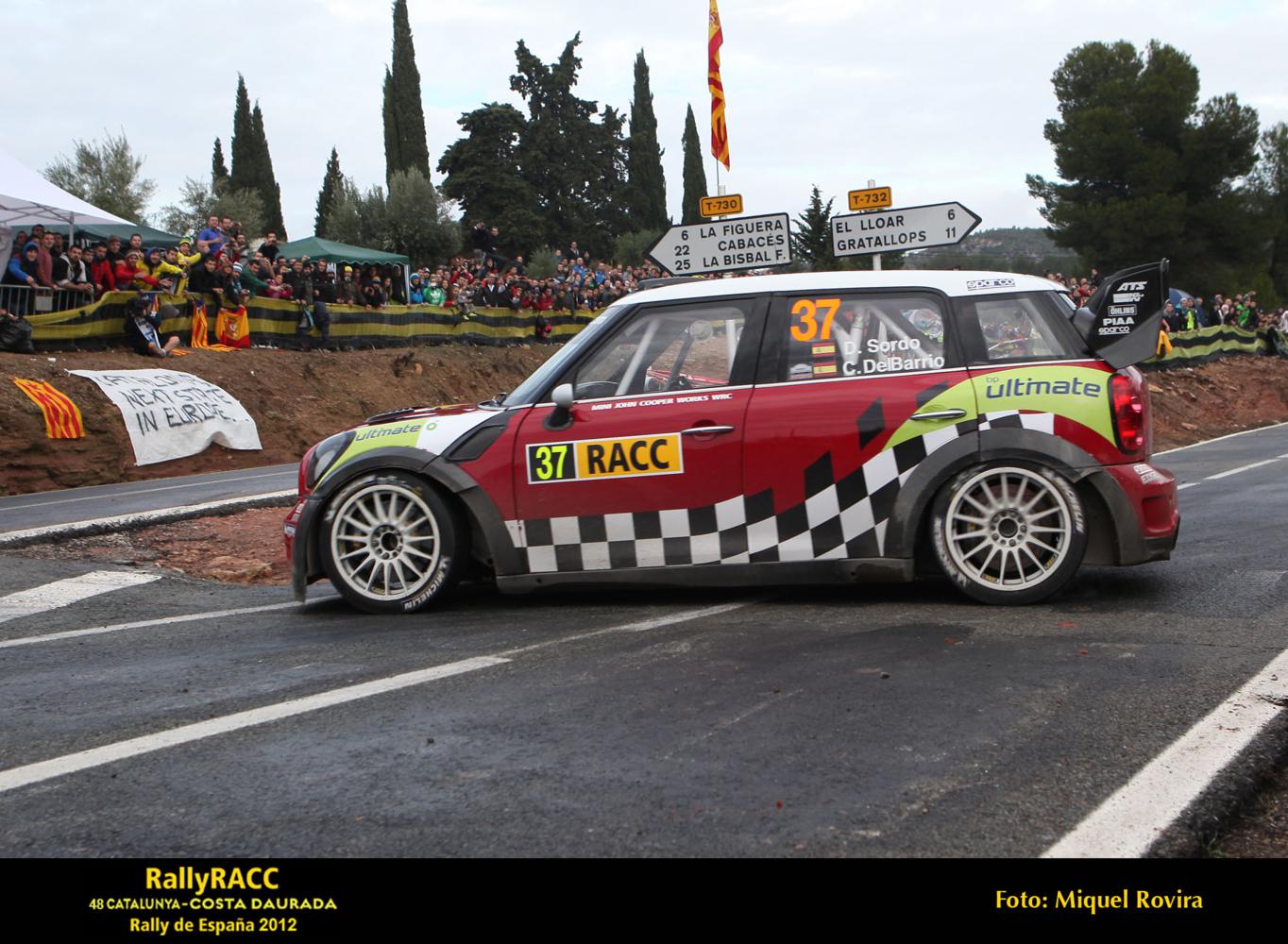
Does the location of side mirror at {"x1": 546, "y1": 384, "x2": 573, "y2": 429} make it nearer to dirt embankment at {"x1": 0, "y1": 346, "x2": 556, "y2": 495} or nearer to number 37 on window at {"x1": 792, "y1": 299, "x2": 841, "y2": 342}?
number 37 on window at {"x1": 792, "y1": 299, "x2": 841, "y2": 342}

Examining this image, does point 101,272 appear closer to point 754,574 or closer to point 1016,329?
point 754,574

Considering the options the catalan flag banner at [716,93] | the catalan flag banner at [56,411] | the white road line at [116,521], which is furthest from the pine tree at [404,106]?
the white road line at [116,521]

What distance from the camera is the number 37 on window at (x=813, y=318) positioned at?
638 cm

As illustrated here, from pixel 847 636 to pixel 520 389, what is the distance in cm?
223

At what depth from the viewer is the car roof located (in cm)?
637

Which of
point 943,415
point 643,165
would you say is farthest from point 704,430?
point 643,165

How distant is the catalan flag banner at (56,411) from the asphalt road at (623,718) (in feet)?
39.1

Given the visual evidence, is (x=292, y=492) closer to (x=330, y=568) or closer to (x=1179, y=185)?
(x=330, y=568)

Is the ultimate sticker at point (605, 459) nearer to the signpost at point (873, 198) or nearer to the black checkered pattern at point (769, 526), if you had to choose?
the black checkered pattern at point (769, 526)

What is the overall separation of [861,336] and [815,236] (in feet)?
143

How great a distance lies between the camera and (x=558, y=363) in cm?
655

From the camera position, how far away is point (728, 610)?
612 cm

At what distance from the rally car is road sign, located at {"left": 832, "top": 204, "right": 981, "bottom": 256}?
23.5ft

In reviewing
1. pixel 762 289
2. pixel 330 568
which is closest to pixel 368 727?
pixel 330 568
